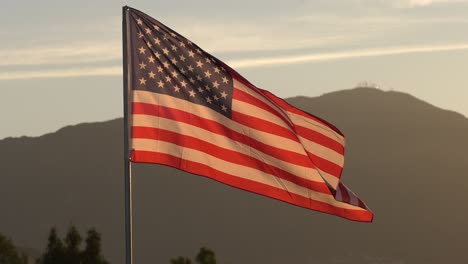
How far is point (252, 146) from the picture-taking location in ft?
62.4

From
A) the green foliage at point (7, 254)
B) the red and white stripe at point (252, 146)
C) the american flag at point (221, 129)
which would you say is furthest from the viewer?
the green foliage at point (7, 254)

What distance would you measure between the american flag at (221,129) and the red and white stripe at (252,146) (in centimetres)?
1

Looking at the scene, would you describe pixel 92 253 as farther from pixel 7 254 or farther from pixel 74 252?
pixel 7 254

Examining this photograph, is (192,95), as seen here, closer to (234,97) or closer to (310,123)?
(234,97)

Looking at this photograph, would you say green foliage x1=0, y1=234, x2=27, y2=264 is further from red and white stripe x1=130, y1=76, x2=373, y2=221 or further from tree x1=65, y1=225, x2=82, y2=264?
red and white stripe x1=130, y1=76, x2=373, y2=221

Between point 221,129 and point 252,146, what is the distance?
1.87 feet

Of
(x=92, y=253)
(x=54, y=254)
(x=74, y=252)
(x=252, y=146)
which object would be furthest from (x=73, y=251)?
(x=252, y=146)

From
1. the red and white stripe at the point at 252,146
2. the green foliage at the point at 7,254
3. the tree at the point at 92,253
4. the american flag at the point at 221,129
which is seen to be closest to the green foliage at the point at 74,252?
the tree at the point at 92,253

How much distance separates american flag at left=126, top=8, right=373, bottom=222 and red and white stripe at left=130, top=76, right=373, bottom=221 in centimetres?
1

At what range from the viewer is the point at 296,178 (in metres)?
19.3

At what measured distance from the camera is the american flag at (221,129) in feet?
58.1

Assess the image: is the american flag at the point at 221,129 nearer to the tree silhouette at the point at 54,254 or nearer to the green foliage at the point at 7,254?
the tree silhouette at the point at 54,254

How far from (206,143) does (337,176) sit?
258cm

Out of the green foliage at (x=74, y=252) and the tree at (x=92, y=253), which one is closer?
the tree at (x=92, y=253)
